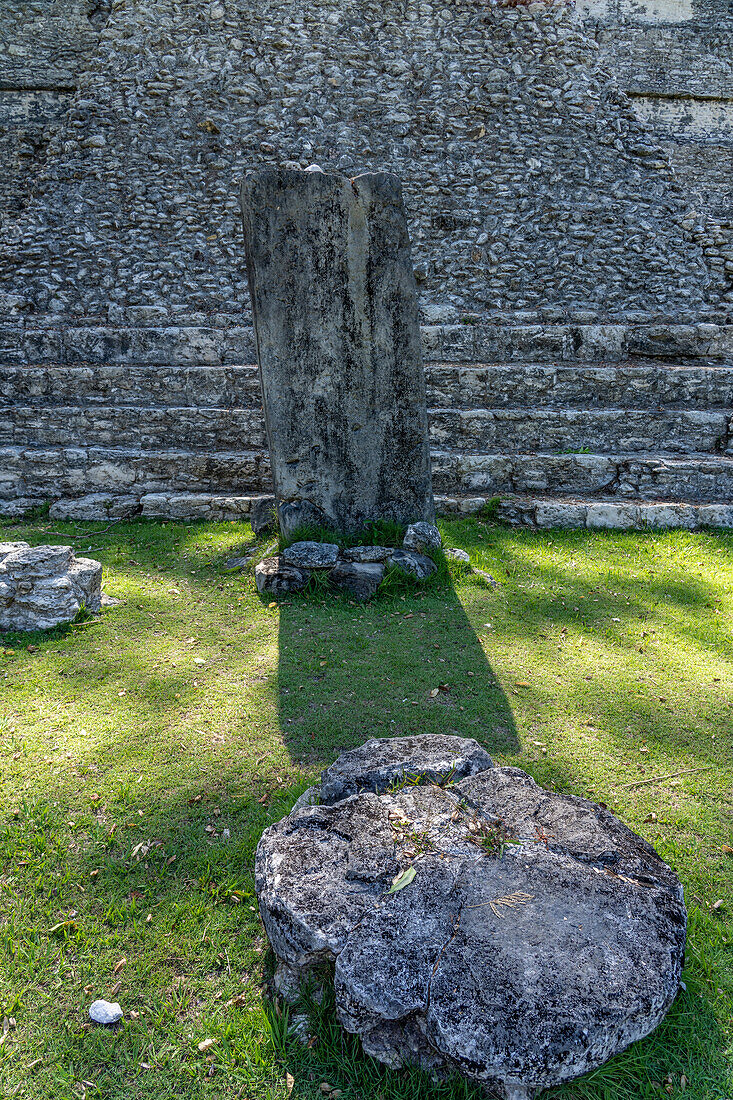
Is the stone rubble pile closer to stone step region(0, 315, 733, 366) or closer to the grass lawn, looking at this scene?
the grass lawn

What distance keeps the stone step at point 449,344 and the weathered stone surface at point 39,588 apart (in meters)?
4.15

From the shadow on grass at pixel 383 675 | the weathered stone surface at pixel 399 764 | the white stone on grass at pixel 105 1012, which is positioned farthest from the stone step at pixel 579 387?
the white stone on grass at pixel 105 1012

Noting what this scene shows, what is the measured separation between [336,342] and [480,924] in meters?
3.61

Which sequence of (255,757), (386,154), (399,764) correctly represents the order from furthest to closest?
(386,154) → (255,757) → (399,764)

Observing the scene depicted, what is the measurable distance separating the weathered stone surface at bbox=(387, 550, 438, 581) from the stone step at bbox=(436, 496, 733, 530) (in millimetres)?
1629

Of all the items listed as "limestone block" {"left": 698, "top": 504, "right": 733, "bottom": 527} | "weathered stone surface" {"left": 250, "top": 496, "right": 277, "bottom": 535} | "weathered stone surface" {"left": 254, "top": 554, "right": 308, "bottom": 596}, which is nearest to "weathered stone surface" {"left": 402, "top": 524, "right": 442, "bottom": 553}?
"weathered stone surface" {"left": 254, "top": 554, "right": 308, "bottom": 596}

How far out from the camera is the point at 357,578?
4355 mm

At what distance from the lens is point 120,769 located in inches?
106

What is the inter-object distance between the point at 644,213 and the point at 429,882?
9646mm

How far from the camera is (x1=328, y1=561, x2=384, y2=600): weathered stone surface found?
4.35 meters

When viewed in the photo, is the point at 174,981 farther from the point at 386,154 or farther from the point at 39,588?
the point at 386,154

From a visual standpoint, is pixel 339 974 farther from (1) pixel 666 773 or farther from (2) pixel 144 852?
(1) pixel 666 773

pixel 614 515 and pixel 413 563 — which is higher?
pixel 413 563

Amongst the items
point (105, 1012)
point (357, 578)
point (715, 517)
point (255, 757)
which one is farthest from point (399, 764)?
point (715, 517)
